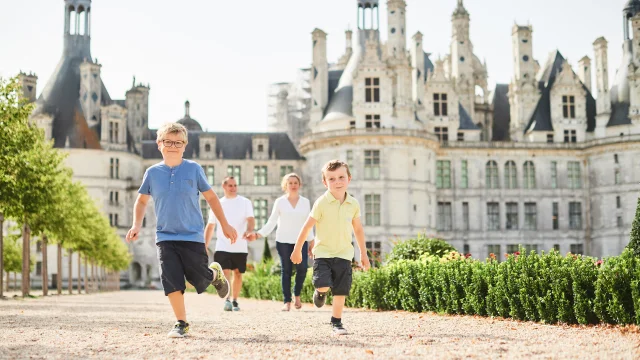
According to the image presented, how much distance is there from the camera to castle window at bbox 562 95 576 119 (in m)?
58.7

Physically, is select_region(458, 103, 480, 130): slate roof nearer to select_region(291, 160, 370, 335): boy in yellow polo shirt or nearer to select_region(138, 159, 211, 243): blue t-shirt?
select_region(291, 160, 370, 335): boy in yellow polo shirt

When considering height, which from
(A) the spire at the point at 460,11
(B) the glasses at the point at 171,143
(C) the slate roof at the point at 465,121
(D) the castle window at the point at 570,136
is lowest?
(B) the glasses at the point at 171,143

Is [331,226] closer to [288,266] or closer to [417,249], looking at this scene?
[288,266]

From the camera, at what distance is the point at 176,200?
8547mm

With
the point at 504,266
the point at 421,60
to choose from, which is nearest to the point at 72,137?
the point at 421,60

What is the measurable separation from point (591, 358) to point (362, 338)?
2.54 meters

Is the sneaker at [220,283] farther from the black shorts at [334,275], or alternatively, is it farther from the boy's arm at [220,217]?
the black shorts at [334,275]

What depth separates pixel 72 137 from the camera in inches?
2224

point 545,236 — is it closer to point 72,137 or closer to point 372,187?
point 372,187

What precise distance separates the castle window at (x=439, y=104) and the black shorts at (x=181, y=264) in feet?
163

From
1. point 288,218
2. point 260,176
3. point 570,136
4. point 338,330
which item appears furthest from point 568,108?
point 338,330

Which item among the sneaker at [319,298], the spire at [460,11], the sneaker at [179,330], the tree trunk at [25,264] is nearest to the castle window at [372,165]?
the spire at [460,11]

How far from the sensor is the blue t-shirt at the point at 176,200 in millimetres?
8547

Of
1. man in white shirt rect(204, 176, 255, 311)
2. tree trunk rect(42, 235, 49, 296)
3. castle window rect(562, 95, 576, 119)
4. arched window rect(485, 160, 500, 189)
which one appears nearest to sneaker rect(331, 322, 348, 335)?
man in white shirt rect(204, 176, 255, 311)
